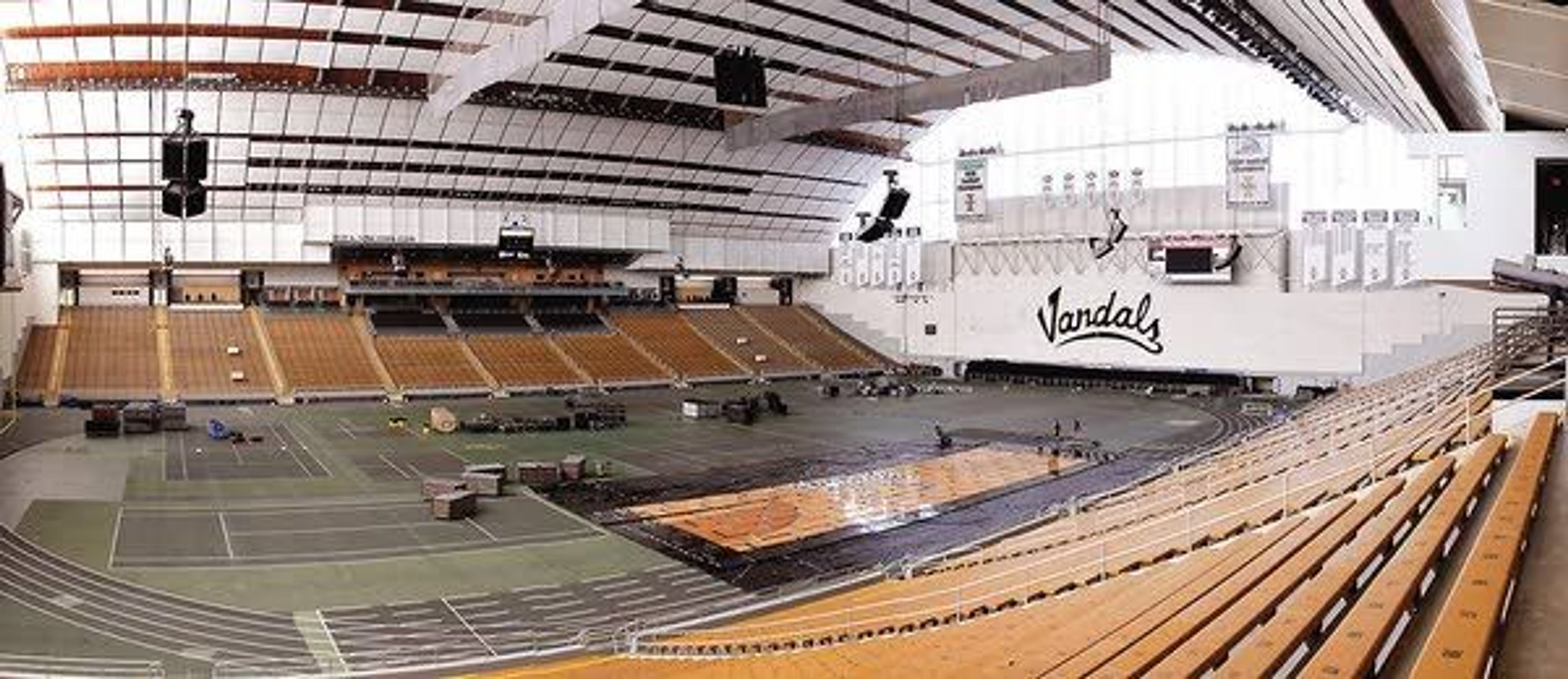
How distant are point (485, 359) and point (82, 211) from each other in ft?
51.5

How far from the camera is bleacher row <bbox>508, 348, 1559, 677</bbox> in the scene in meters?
4.73

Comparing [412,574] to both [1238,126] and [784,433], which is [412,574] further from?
[1238,126]

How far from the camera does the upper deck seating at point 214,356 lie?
128 ft

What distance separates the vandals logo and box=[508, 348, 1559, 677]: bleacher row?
2840 centimetres

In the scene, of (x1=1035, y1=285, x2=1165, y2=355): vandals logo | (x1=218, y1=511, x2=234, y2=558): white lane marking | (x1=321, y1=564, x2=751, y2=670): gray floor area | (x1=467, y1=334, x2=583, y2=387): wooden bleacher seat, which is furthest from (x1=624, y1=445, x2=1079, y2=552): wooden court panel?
(x1=467, y1=334, x2=583, y2=387): wooden bleacher seat

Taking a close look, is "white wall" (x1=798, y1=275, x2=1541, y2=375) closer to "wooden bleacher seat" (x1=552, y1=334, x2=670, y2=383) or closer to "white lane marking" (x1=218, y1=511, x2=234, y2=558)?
"wooden bleacher seat" (x1=552, y1=334, x2=670, y2=383)

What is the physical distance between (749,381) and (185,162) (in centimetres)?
2945

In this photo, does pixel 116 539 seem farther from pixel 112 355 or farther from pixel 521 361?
pixel 521 361

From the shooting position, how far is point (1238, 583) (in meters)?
7.09

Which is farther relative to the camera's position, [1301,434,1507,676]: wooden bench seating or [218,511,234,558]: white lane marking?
[218,511,234,558]: white lane marking

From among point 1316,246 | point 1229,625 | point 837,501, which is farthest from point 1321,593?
point 1316,246

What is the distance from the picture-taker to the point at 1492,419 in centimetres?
1104

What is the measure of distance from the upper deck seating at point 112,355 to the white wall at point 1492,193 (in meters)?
39.2

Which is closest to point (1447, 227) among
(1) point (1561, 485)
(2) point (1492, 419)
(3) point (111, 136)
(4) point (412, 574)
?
(2) point (1492, 419)
